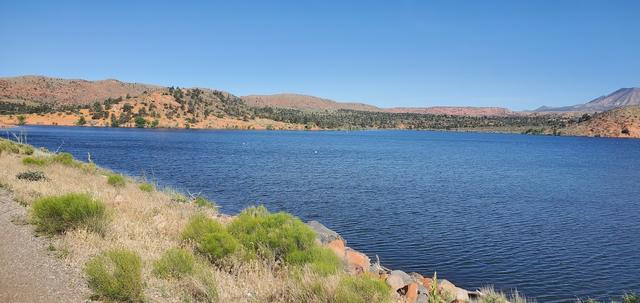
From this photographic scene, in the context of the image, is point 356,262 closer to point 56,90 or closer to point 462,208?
point 462,208

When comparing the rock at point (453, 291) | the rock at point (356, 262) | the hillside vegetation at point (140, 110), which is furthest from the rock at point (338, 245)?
the hillside vegetation at point (140, 110)

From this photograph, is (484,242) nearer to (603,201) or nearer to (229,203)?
(229,203)

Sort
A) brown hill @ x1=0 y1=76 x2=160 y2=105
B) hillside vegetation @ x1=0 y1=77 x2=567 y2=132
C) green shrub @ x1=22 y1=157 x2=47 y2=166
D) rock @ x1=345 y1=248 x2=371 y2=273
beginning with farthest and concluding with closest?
1. brown hill @ x1=0 y1=76 x2=160 y2=105
2. hillside vegetation @ x1=0 y1=77 x2=567 y2=132
3. green shrub @ x1=22 y1=157 x2=47 y2=166
4. rock @ x1=345 y1=248 x2=371 y2=273

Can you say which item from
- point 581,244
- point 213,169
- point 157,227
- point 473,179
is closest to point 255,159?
point 213,169

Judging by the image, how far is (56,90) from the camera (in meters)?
157

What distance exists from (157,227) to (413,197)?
19825 millimetres

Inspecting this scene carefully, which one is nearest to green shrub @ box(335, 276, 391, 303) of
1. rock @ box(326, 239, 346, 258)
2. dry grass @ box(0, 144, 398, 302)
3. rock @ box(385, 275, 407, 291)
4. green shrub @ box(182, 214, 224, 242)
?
dry grass @ box(0, 144, 398, 302)

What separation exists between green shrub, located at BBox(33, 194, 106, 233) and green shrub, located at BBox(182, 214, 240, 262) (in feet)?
6.39

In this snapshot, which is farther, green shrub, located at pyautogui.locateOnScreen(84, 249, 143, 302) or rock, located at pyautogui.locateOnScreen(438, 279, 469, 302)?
rock, located at pyautogui.locateOnScreen(438, 279, 469, 302)

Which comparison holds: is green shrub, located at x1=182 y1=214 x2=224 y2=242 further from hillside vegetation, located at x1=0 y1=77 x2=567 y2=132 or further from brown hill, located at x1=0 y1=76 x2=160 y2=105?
brown hill, located at x1=0 y1=76 x2=160 y2=105

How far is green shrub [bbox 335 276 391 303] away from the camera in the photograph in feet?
23.9

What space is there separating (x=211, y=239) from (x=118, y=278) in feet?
10.4

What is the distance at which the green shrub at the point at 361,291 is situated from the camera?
7.29 meters

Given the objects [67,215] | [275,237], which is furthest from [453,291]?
[67,215]
